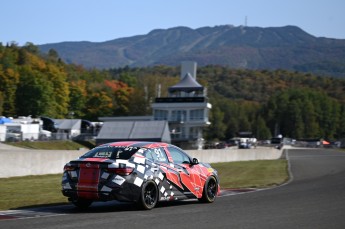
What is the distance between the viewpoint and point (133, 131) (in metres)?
81.7

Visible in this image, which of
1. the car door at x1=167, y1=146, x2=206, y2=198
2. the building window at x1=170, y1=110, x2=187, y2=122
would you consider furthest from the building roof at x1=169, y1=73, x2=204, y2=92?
the car door at x1=167, y1=146, x2=206, y2=198

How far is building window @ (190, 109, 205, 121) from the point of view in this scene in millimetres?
107625

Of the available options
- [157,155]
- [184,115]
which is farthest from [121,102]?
[157,155]

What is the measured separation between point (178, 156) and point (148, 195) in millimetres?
1785

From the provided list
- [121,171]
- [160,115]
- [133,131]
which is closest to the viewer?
[121,171]

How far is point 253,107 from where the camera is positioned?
197m

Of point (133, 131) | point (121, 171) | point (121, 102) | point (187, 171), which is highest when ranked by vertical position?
point (121, 171)

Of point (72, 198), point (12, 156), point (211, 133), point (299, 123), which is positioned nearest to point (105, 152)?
point (72, 198)

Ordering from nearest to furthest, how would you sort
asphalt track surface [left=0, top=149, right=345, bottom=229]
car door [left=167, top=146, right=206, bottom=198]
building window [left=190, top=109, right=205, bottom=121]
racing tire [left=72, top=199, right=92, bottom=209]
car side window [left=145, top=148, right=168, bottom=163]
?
asphalt track surface [left=0, top=149, right=345, bottom=229] < racing tire [left=72, top=199, right=92, bottom=209] < car side window [left=145, top=148, right=168, bottom=163] < car door [left=167, top=146, right=206, bottom=198] < building window [left=190, top=109, right=205, bottom=121]

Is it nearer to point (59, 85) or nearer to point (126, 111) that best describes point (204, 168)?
point (59, 85)

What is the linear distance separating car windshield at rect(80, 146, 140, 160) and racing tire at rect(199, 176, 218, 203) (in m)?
2.47

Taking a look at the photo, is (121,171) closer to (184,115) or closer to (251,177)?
(251,177)

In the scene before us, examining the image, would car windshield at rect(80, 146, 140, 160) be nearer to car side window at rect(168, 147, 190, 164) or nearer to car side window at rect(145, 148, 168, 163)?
car side window at rect(145, 148, 168, 163)

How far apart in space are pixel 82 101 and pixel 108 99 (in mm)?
5974
